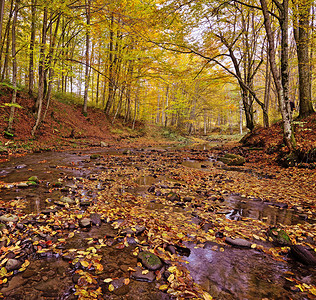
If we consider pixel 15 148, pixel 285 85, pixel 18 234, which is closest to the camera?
pixel 18 234

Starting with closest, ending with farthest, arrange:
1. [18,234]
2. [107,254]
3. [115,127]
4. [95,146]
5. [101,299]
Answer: [101,299]
[107,254]
[18,234]
[95,146]
[115,127]

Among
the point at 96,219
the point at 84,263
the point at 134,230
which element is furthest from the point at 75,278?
the point at 96,219

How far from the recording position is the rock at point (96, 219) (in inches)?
124

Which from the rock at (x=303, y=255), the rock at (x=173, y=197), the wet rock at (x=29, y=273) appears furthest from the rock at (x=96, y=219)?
the rock at (x=303, y=255)

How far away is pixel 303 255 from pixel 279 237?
0.45 metres

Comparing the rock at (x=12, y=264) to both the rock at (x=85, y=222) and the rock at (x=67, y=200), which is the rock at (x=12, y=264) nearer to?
the rock at (x=85, y=222)

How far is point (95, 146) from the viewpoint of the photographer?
14.9m

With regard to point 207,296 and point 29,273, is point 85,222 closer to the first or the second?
point 29,273

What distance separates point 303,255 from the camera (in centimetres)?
234

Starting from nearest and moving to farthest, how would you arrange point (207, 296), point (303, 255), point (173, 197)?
point (207, 296)
point (303, 255)
point (173, 197)

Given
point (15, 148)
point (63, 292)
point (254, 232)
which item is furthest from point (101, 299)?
point (15, 148)

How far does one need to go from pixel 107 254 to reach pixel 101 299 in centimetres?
72

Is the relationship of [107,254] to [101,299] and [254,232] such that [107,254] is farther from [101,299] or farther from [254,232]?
[254,232]

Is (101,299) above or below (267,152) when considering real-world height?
below
